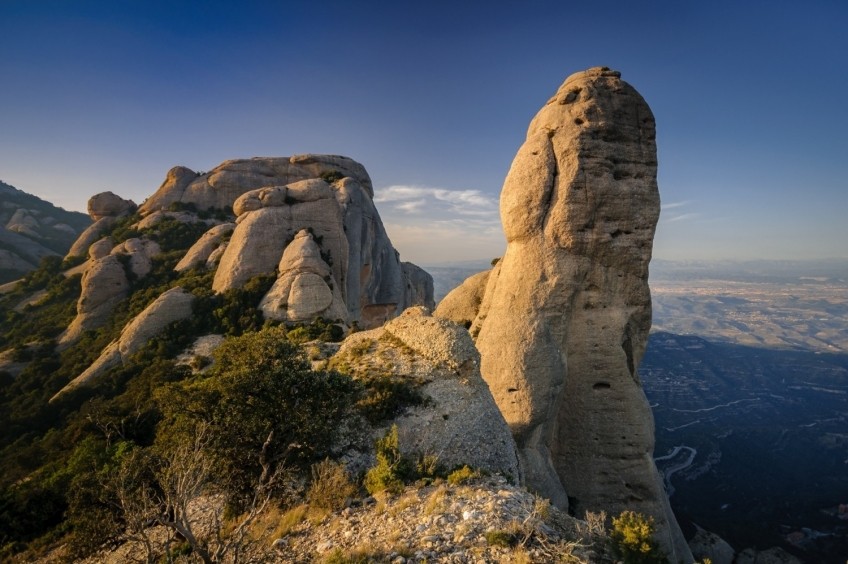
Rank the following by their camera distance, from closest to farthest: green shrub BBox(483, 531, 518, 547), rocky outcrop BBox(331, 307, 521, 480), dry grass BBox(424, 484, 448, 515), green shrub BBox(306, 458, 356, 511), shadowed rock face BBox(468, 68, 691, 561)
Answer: green shrub BBox(483, 531, 518, 547) < dry grass BBox(424, 484, 448, 515) < green shrub BBox(306, 458, 356, 511) < rocky outcrop BBox(331, 307, 521, 480) < shadowed rock face BBox(468, 68, 691, 561)

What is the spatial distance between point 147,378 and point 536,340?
77.5 ft

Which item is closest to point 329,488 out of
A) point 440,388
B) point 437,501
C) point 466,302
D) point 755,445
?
point 437,501

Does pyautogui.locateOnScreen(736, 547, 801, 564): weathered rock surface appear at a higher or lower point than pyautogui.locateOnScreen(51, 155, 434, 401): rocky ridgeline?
lower

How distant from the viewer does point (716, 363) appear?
424 feet

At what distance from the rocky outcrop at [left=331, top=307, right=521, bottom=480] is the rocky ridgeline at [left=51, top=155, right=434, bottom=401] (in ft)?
43.7

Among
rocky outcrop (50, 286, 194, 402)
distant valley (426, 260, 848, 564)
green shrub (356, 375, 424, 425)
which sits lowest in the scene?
distant valley (426, 260, 848, 564)

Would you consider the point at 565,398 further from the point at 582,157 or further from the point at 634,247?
the point at 582,157

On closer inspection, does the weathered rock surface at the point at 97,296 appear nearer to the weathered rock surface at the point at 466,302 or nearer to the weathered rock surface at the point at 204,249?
the weathered rock surface at the point at 204,249

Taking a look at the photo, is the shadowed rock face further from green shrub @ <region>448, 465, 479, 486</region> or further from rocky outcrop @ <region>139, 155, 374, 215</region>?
rocky outcrop @ <region>139, 155, 374, 215</region>

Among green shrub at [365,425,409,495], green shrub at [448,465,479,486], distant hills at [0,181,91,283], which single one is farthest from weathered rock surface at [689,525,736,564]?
distant hills at [0,181,91,283]

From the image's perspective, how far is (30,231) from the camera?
277 ft

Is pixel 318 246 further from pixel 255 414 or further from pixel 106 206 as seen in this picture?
pixel 106 206

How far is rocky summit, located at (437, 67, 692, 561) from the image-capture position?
69.3 feet

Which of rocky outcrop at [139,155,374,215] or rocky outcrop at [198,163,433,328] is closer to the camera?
rocky outcrop at [198,163,433,328]
